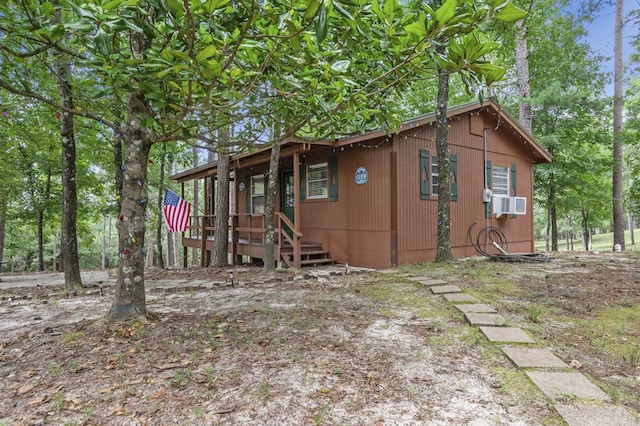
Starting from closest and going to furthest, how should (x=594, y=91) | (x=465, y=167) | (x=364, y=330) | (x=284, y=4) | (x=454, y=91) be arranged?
1. (x=284, y=4)
2. (x=364, y=330)
3. (x=465, y=167)
4. (x=594, y=91)
5. (x=454, y=91)

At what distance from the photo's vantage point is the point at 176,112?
2.93m

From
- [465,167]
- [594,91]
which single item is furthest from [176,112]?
[594,91]

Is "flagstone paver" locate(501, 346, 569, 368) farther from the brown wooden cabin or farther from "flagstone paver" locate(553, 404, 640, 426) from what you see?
the brown wooden cabin

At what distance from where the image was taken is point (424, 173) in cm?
782

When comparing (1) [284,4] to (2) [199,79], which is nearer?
(1) [284,4]

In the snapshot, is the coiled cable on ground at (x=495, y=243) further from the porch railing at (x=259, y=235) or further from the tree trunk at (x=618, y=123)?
the tree trunk at (x=618, y=123)

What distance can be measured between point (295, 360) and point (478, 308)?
2.14 m

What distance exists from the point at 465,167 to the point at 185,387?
824 centimetres

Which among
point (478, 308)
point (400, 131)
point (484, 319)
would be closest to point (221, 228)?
point (400, 131)

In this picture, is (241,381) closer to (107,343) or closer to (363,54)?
(107,343)

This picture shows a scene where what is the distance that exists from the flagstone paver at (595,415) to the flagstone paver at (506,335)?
36.2 inches

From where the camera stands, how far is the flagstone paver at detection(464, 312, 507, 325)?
3155 millimetres

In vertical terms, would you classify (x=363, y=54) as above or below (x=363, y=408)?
above

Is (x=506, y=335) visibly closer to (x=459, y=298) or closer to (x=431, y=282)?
(x=459, y=298)
